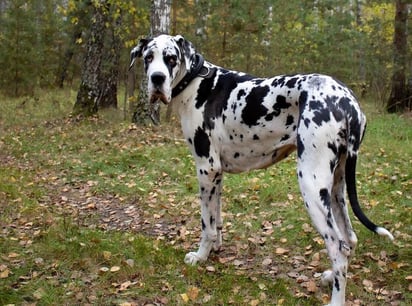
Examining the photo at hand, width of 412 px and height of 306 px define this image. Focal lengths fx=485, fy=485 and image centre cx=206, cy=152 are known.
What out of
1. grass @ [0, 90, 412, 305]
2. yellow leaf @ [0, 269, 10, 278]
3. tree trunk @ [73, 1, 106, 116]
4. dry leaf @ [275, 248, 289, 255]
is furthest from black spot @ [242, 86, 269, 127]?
tree trunk @ [73, 1, 106, 116]

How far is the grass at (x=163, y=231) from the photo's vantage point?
4.38m

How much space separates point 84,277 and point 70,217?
1907 mm

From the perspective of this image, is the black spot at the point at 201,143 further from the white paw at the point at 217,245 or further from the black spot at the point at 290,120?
the white paw at the point at 217,245

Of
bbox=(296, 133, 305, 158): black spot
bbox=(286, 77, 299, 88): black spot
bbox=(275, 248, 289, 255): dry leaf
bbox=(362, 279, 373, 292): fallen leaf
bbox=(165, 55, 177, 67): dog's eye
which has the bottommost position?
bbox=(275, 248, 289, 255): dry leaf

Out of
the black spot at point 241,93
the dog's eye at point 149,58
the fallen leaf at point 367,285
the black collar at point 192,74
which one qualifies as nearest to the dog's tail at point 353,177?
the fallen leaf at point 367,285

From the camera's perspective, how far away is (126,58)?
52.5 ft

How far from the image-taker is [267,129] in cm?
432

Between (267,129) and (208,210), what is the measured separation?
1.17 metres

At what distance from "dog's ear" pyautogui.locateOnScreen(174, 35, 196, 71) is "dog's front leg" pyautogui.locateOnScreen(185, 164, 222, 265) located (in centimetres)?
104

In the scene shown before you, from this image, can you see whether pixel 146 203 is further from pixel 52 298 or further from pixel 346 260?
pixel 346 260

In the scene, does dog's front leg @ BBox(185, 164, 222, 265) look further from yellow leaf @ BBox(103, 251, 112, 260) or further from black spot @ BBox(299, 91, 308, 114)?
black spot @ BBox(299, 91, 308, 114)

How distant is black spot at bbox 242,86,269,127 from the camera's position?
170 inches

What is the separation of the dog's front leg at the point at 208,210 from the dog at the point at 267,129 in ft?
0.03

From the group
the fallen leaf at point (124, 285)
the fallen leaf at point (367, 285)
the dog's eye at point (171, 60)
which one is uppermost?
the dog's eye at point (171, 60)
